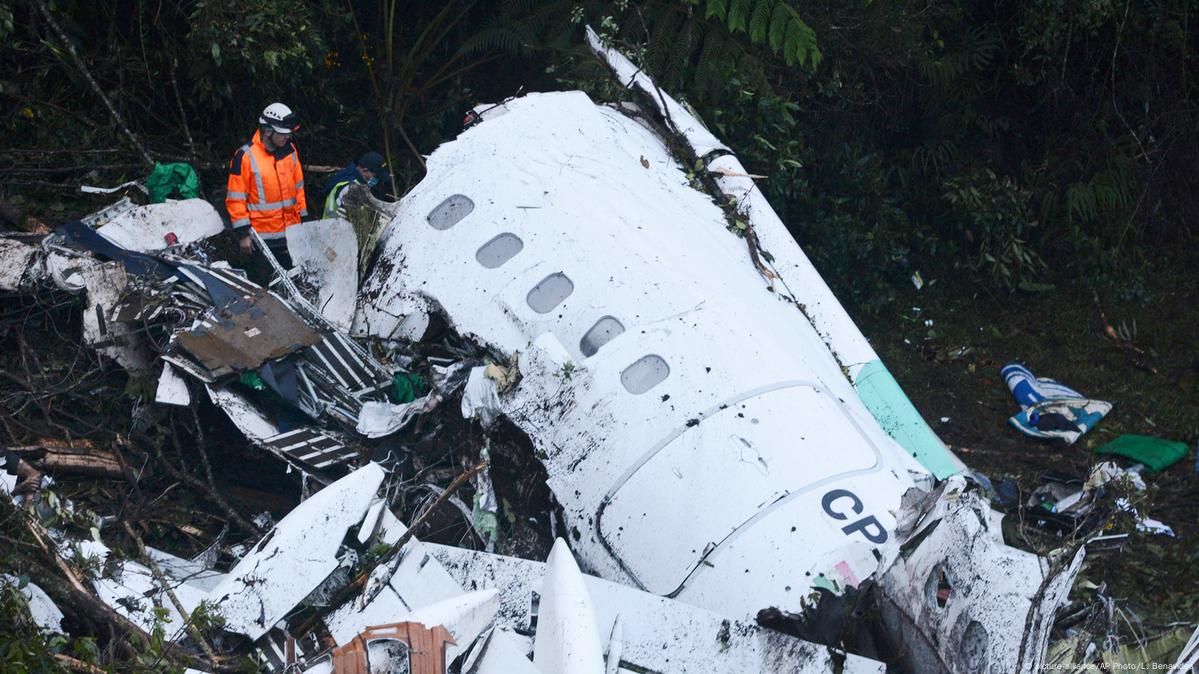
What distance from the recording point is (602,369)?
5961mm

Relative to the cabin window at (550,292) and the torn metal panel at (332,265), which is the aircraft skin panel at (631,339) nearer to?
the cabin window at (550,292)

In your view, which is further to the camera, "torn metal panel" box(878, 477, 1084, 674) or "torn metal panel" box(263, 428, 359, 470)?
"torn metal panel" box(263, 428, 359, 470)

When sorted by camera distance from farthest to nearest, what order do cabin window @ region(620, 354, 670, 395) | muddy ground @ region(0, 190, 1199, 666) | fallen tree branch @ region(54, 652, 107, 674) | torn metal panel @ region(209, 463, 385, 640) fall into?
muddy ground @ region(0, 190, 1199, 666) → cabin window @ region(620, 354, 670, 395) → torn metal panel @ region(209, 463, 385, 640) → fallen tree branch @ region(54, 652, 107, 674)

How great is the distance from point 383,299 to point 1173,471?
6576mm

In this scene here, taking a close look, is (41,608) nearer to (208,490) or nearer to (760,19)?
(208,490)

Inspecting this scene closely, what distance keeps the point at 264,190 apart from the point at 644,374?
371 cm

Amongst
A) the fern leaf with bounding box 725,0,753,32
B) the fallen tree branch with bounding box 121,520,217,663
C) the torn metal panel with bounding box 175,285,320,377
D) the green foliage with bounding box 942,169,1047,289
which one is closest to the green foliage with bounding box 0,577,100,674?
the fallen tree branch with bounding box 121,520,217,663

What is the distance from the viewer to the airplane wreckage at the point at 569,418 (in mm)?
4961

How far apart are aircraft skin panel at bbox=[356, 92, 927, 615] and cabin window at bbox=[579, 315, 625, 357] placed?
25 mm

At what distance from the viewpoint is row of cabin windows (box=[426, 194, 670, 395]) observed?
5.91 meters

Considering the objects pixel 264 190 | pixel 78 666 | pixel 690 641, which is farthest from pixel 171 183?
pixel 690 641

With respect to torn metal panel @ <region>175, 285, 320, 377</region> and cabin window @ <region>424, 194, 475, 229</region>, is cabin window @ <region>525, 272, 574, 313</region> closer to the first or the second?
cabin window @ <region>424, 194, 475, 229</region>

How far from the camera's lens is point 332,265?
288 inches

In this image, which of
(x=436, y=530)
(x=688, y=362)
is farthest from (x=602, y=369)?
(x=436, y=530)
